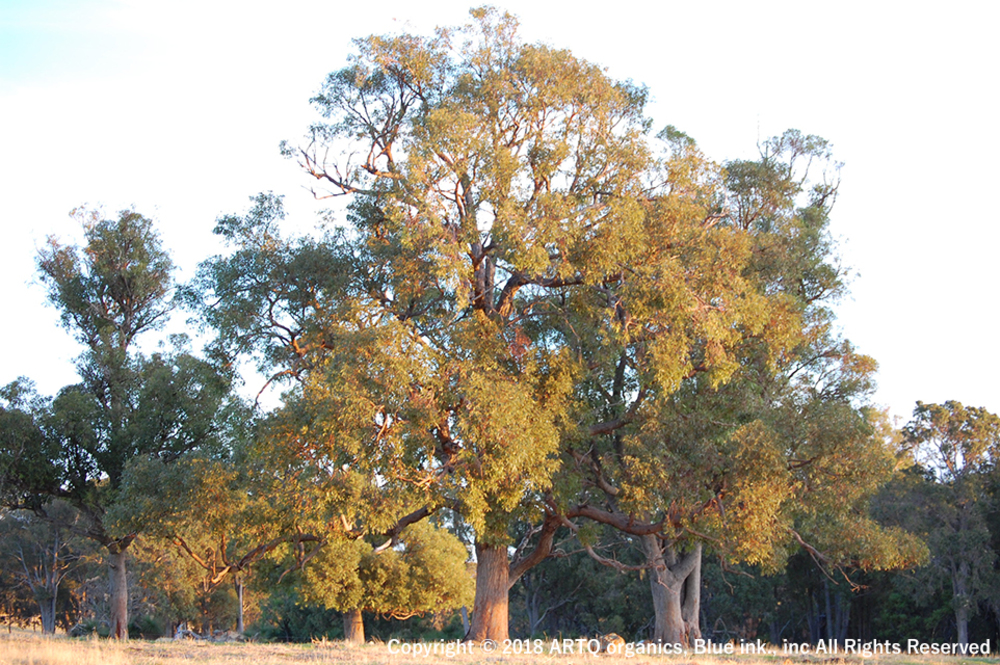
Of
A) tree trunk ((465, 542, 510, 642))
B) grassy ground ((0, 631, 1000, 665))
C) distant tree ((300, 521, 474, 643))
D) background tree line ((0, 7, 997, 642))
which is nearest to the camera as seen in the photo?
grassy ground ((0, 631, 1000, 665))

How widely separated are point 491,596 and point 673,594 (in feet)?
36.4

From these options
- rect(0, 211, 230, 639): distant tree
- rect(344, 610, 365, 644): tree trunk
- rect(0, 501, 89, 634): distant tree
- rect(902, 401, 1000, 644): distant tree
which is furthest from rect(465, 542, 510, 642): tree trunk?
rect(0, 501, 89, 634): distant tree

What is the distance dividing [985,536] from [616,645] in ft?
99.0

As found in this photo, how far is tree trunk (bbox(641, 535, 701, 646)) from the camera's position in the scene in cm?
2738

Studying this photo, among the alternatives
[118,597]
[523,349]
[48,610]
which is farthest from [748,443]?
[48,610]

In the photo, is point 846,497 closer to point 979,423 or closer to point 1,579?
point 979,423

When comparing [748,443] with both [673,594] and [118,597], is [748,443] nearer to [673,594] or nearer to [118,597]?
[673,594]

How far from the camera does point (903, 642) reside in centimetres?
4516

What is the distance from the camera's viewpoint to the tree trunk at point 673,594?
27375 mm

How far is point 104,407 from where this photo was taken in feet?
99.2

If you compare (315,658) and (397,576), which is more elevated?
(315,658)

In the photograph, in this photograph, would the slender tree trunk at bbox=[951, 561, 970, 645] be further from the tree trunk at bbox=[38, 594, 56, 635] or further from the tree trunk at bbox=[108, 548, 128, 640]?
the tree trunk at bbox=[38, 594, 56, 635]

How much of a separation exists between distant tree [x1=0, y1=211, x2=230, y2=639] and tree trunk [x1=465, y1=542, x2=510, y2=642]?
12055 mm

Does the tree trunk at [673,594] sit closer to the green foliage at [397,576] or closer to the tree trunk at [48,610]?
the green foliage at [397,576]
